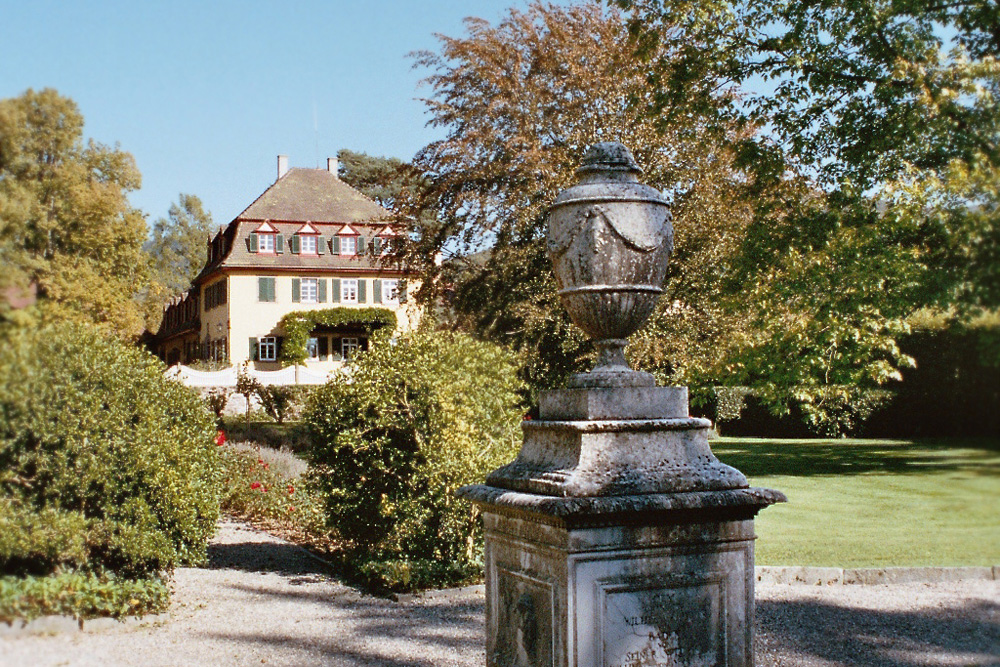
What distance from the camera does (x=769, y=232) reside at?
13375mm

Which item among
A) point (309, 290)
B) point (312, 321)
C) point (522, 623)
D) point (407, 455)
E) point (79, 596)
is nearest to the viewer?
point (522, 623)

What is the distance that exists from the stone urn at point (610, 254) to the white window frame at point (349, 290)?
40.1 metres

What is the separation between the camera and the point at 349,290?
44344 mm

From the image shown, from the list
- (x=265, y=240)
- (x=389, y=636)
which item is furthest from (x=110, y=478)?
(x=265, y=240)

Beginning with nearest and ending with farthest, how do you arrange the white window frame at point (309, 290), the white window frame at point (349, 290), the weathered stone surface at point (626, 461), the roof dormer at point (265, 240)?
the weathered stone surface at point (626, 461) → the roof dormer at point (265, 240) → the white window frame at point (309, 290) → the white window frame at point (349, 290)

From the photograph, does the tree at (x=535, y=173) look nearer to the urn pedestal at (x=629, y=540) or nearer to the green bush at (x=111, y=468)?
Result: the green bush at (x=111, y=468)

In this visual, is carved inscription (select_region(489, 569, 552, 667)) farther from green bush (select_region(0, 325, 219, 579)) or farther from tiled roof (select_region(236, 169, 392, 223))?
tiled roof (select_region(236, 169, 392, 223))

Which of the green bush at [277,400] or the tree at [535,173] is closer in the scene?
the tree at [535,173]

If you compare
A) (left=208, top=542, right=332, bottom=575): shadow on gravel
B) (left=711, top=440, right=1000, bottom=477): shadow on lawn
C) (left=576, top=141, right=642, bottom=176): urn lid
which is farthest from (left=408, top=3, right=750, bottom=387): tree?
(left=576, top=141, right=642, bottom=176): urn lid

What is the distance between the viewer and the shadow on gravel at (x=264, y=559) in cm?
1049

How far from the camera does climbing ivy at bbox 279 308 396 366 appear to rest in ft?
137

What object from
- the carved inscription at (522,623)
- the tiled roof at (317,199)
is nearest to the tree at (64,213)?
the carved inscription at (522,623)

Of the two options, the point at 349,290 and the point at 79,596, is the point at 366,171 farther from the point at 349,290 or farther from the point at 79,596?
the point at 79,596

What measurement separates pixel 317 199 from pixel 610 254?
35637 millimetres
